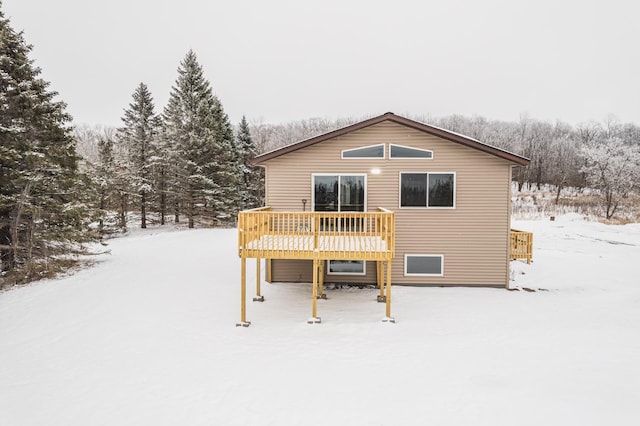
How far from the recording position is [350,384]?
5.38 metres

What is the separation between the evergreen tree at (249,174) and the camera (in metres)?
29.6

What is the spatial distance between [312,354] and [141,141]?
2335 cm

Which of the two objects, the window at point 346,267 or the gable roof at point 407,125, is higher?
the gable roof at point 407,125

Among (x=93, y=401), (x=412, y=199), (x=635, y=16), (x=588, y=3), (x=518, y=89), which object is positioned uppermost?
(x=588, y=3)

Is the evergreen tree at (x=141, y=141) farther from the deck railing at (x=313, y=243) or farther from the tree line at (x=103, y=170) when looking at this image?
the deck railing at (x=313, y=243)

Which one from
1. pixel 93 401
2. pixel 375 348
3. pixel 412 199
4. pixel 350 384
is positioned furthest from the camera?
pixel 412 199

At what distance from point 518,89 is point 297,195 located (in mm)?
120537

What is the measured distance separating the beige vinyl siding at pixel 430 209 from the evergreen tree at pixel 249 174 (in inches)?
761

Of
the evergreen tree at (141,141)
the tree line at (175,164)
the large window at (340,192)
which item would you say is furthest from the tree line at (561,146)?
the large window at (340,192)

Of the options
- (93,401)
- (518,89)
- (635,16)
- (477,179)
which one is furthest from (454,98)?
(93,401)

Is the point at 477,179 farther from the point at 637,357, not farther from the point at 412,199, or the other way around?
the point at 637,357

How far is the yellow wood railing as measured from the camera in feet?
38.8

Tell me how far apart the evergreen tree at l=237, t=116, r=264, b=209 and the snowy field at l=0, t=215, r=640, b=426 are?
1913 centimetres

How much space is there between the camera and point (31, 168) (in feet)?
34.4
